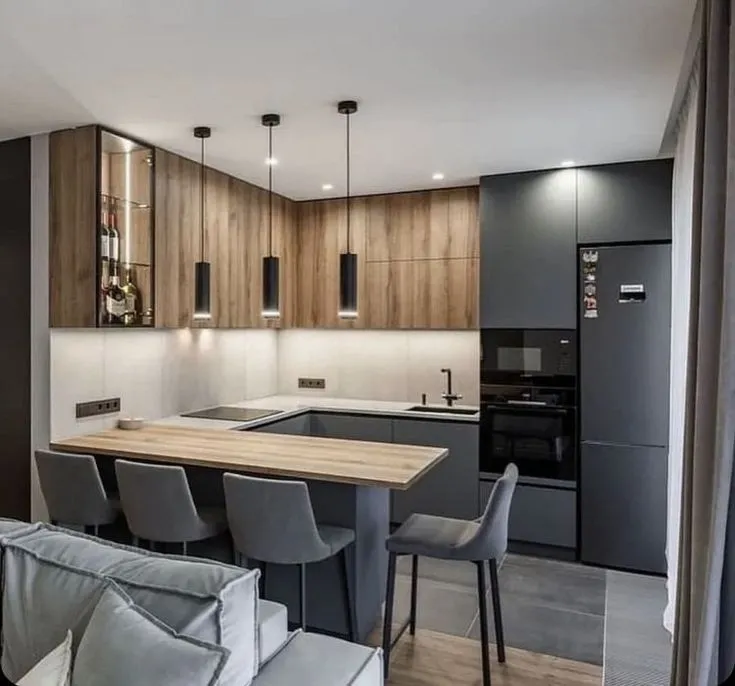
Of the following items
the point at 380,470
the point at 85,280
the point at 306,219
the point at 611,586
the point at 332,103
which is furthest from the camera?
the point at 306,219

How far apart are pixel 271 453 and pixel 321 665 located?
1550mm

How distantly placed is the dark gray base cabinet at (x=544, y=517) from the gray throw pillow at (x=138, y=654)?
10.5 ft

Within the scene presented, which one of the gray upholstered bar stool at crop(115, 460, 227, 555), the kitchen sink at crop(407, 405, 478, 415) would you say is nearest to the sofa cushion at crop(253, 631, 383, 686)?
the gray upholstered bar stool at crop(115, 460, 227, 555)

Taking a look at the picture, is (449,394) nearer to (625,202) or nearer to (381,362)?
(381,362)

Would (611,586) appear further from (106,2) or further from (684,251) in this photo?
(106,2)

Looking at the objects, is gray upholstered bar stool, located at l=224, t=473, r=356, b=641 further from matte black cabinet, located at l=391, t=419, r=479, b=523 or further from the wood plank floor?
matte black cabinet, located at l=391, t=419, r=479, b=523

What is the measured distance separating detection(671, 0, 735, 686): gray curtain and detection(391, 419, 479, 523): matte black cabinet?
2.43m

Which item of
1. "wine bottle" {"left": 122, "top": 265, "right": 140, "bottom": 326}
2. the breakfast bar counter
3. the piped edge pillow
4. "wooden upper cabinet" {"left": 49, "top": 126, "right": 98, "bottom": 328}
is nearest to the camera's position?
the piped edge pillow

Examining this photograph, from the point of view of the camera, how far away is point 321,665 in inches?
60.2

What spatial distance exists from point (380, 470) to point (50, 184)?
249 cm

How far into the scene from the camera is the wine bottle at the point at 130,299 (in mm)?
3574

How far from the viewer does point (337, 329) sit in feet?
17.8

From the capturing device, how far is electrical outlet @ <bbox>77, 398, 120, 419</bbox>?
11.6 ft

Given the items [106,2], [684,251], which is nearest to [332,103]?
[106,2]
